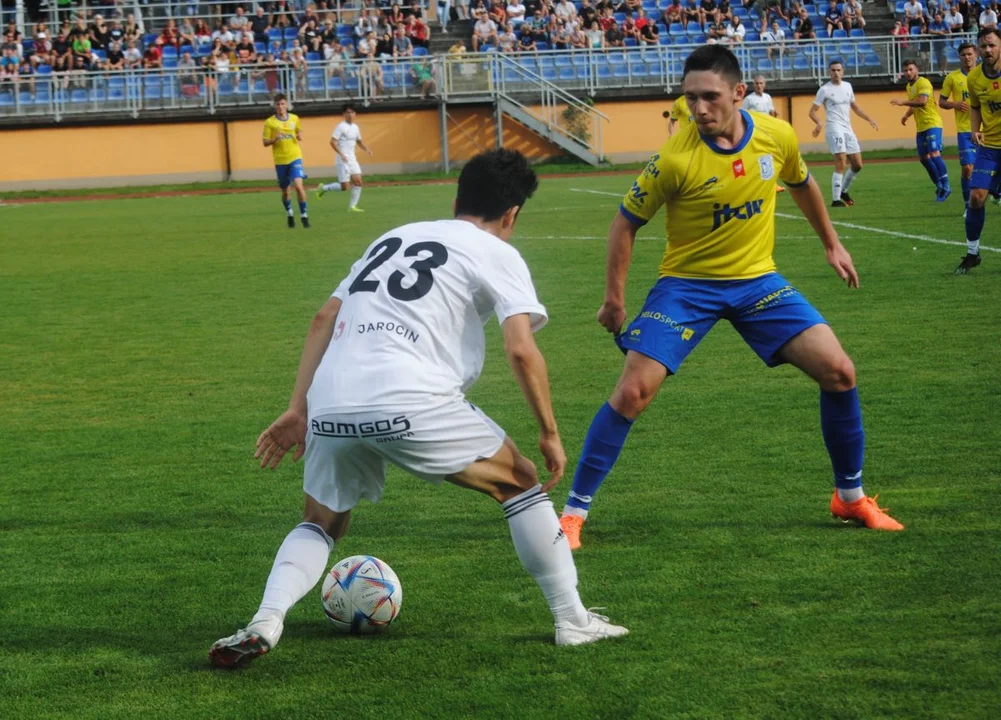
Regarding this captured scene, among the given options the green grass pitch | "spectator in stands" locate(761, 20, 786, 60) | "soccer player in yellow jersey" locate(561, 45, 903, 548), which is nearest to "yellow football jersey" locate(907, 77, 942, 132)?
the green grass pitch

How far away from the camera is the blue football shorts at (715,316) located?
5.67 m

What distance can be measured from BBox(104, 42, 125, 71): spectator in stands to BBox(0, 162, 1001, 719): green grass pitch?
27443mm

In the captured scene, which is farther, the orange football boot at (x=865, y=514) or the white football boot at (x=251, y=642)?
the orange football boot at (x=865, y=514)

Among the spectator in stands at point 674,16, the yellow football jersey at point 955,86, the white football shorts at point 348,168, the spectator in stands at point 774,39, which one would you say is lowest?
the white football shorts at point 348,168

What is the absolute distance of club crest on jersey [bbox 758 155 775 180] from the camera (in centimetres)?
576

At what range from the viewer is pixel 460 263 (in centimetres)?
423

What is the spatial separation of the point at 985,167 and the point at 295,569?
10.4m

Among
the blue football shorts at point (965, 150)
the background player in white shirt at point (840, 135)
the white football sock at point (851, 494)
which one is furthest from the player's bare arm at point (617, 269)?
the background player in white shirt at point (840, 135)

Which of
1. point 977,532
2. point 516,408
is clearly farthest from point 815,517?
point 516,408

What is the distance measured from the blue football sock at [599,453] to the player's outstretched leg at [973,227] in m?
8.38

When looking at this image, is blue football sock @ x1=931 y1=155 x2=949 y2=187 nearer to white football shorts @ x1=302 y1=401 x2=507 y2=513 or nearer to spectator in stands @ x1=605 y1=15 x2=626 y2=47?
white football shorts @ x1=302 y1=401 x2=507 y2=513

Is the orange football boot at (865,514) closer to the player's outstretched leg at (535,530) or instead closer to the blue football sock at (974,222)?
the player's outstretched leg at (535,530)

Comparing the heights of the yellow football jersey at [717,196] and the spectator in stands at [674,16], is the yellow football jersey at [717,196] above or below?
below

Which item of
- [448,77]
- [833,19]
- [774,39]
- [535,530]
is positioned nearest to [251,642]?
[535,530]
